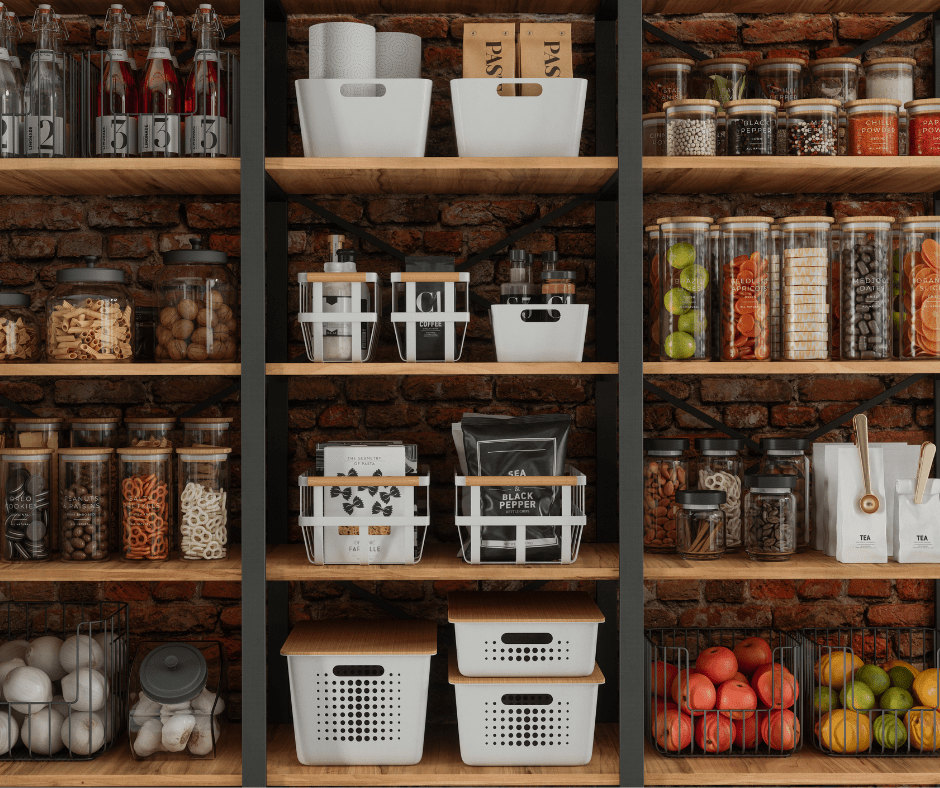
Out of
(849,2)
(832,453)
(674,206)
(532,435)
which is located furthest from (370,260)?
(849,2)

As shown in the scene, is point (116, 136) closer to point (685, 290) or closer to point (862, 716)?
point (685, 290)

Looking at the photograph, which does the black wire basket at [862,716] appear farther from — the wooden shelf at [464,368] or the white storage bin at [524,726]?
the wooden shelf at [464,368]

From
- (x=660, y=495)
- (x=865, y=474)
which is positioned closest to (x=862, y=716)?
(x=865, y=474)

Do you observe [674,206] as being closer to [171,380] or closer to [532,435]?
[532,435]

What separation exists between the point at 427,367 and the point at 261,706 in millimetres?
852

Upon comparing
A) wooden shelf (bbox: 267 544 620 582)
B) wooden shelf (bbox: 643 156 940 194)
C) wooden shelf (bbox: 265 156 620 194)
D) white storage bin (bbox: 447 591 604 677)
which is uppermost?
wooden shelf (bbox: 643 156 940 194)

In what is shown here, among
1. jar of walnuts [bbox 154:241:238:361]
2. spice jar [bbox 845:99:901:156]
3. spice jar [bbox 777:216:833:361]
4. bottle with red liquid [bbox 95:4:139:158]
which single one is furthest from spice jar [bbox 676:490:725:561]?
bottle with red liquid [bbox 95:4:139:158]

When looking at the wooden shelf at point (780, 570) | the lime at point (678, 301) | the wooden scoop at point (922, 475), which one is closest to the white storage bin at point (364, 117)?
the lime at point (678, 301)

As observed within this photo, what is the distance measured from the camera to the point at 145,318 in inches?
78.5

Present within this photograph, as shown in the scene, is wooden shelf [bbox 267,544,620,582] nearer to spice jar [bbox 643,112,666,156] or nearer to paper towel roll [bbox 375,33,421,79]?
spice jar [bbox 643,112,666,156]

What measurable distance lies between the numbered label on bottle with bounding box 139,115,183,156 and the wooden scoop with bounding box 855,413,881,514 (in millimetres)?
1733

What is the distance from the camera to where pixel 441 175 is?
75.6 inches

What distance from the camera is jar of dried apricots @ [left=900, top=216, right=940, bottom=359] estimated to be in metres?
1.88

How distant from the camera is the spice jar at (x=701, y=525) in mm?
1875
